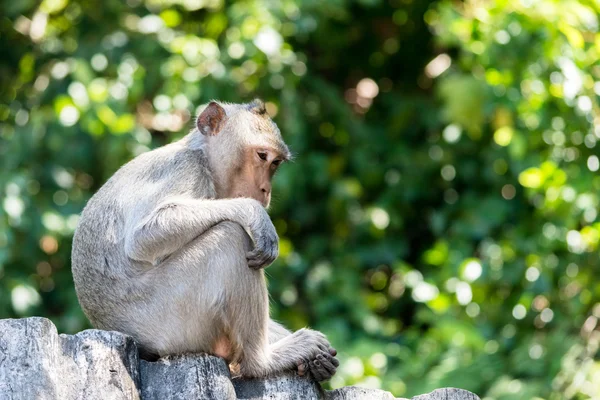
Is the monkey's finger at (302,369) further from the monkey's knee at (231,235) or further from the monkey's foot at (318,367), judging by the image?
the monkey's knee at (231,235)

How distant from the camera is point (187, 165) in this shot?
474 centimetres

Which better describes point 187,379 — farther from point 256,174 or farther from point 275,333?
point 256,174

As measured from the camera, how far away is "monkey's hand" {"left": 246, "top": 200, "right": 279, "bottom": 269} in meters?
4.29

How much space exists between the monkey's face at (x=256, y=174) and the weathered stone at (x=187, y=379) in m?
1.09

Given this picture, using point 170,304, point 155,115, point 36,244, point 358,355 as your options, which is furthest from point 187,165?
point 155,115

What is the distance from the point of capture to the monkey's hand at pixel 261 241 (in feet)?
14.1

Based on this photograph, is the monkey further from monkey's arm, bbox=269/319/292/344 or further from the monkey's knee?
monkey's arm, bbox=269/319/292/344

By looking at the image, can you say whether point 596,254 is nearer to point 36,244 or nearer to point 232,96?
point 232,96

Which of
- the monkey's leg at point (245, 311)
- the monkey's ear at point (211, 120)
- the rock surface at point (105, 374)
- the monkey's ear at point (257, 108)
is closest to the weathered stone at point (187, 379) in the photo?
the rock surface at point (105, 374)

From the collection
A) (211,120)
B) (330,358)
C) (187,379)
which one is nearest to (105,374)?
(187,379)

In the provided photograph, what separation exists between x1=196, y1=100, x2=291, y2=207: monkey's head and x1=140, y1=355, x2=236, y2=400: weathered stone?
1105mm

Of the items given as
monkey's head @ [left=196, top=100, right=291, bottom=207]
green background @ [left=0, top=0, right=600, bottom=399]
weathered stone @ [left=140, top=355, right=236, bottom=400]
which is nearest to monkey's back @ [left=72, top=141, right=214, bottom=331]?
monkey's head @ [left=196, top=100, right=291, bottom=207]

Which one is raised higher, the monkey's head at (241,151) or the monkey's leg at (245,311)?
the monkey's head at (241,151)

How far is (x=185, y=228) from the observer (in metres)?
4.35
